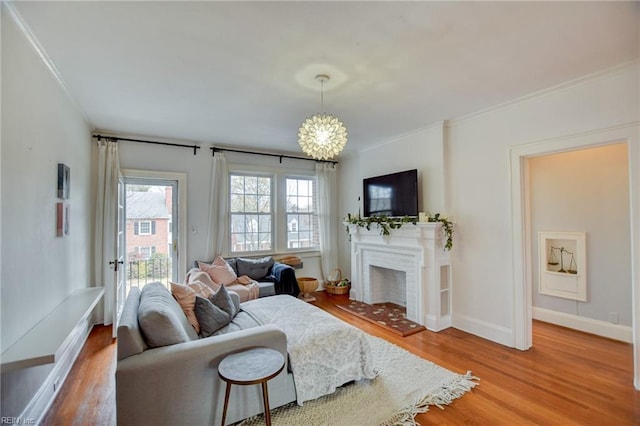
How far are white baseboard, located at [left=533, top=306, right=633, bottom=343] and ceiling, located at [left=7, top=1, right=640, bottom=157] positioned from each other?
9.34ft

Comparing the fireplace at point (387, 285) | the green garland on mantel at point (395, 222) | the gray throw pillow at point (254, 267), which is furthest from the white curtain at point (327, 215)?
the gray throw pillow at point (254, 267)

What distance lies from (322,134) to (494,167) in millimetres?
2181

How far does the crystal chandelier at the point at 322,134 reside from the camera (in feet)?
8.30

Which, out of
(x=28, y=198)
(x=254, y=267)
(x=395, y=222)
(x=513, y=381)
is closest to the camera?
(x=28, y=198)

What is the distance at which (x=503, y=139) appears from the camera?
10.8 ft

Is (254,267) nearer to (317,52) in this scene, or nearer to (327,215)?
(327,215)

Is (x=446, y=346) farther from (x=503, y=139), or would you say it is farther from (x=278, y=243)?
(x=278, y=243)

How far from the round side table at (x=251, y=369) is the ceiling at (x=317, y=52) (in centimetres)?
216

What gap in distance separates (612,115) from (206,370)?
380 cm


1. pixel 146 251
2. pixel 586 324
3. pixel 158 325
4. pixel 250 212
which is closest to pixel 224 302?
pixel 158 325

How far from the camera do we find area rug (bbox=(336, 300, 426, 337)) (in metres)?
3.69

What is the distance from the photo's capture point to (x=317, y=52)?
2.20 metres

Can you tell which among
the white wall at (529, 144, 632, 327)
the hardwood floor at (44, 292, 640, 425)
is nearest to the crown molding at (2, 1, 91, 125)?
the hardwood floor at (44, 292, 640, 425)

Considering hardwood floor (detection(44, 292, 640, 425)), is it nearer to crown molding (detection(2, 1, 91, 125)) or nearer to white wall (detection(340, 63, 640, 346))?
white wall (detection(340, 63, 640, 346))
